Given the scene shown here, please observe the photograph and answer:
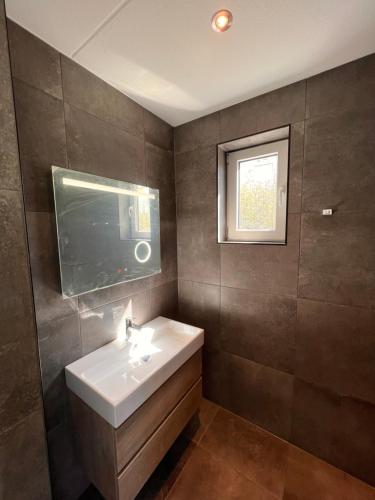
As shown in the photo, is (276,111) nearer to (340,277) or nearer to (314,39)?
(314,39)

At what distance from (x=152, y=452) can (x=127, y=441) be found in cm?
24

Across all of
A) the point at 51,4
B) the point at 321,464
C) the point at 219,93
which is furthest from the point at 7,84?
the point at 321,464

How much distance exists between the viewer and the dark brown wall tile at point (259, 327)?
1.29 metres

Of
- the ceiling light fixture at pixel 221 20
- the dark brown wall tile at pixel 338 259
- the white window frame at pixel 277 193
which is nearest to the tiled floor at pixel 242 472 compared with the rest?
the dark brown wall tile at pixel 338 259

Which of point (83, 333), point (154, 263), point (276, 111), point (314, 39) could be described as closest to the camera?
point (314, 39)

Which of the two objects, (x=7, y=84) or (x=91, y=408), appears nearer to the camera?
(x=7, y=84)

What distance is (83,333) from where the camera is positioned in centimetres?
108

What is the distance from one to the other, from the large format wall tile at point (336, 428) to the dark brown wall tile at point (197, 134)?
1.81m

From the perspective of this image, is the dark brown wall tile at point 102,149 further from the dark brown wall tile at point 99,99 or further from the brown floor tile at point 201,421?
the brown floor tile at point 201,421

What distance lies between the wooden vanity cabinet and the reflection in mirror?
628mm

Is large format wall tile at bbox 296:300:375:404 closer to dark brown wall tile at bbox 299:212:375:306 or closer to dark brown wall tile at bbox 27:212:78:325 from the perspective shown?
dark brown wall tile at bbox 299:212:375:306

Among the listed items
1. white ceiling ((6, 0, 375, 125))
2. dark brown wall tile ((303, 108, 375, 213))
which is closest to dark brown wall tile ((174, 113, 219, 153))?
white ceiling ((6, 0, 375, 125))

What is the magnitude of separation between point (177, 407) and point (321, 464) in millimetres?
1008

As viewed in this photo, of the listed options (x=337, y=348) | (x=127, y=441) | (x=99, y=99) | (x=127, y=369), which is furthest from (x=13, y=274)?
(x=337, y=348)
